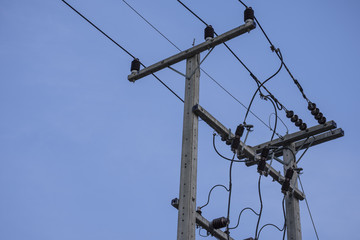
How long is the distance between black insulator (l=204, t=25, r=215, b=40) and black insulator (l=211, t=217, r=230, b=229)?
3.10 meters

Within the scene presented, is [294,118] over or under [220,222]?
over

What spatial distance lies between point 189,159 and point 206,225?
40.9 inches

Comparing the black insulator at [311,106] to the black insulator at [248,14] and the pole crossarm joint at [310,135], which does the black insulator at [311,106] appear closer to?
the pole crossarm joint at [310,135]

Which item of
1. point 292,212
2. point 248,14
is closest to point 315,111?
point 292,212

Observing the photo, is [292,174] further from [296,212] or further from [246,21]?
[246,21]

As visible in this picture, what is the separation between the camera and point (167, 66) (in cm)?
1083

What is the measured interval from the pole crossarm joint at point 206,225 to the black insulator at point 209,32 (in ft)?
10.0

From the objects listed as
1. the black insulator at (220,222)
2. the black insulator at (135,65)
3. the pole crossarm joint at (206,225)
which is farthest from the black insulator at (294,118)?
the black insulator at (220,222)

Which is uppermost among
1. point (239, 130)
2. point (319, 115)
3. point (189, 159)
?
point (319, 115)

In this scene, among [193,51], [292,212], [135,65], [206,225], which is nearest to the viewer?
[206,225]

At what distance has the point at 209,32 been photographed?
1051cm

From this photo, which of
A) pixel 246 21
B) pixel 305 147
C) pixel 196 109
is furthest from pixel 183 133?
pixel 305 147

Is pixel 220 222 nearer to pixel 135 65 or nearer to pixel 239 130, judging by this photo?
pixel 239 130

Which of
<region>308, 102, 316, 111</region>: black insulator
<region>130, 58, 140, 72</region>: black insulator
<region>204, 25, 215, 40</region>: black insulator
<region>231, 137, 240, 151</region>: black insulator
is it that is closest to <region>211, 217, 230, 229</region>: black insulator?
<region>231, 137, 240, 151</region>: black insulator
